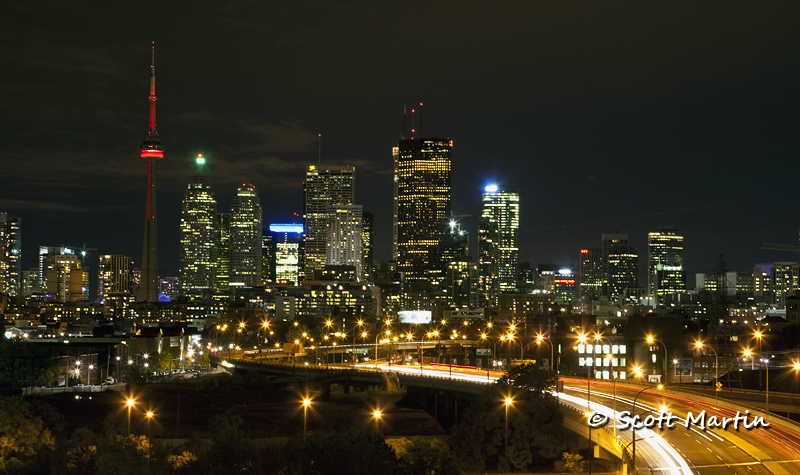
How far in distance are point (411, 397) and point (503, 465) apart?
44.7 meters

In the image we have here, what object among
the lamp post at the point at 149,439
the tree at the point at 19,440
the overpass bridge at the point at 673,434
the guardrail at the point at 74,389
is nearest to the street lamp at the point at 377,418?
the overpass bridge at the point at 673,434

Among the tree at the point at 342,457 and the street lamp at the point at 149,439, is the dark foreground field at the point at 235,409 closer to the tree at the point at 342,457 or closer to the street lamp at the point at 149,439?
the street lamp at the point at 149,439

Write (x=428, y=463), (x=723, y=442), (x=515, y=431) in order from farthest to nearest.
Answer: (x=515, y=431), (x=428, y=463), (x=723, y=442)

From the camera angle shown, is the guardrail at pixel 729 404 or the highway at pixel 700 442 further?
the guardrail at pixel 729 404

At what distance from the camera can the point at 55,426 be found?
81438 millimetres

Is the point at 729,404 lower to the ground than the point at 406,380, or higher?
higher

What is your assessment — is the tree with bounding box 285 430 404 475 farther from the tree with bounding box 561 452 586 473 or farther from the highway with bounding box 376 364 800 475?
the highway with bounding box 376 364 800 475

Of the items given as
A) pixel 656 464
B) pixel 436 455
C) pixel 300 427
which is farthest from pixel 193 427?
pixel 656 464

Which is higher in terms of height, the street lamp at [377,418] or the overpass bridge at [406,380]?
the overpass bridge at [406,380]

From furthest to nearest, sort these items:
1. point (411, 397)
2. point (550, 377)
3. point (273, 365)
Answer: point (273, 365) → point (411, 397) → point (550, 377)

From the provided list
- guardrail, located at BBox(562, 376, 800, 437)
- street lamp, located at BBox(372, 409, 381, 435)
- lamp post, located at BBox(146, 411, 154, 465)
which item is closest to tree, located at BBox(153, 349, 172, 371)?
street lamp, located at BBox(372, 409, 381, 435)

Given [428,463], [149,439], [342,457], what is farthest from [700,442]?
[149,439]

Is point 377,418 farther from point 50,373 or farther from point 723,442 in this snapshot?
point 723,442

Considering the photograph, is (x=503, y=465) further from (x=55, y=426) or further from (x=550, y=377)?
(x=55, y=426)
